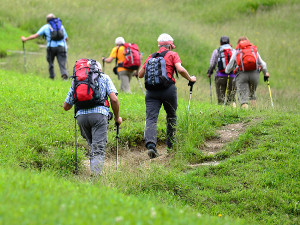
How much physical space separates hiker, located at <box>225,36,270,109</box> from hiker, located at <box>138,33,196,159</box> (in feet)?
9.81

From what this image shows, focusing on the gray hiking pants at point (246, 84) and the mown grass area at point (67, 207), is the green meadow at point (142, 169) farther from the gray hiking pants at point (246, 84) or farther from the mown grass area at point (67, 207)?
the gray hiking pants at point (246, 84)

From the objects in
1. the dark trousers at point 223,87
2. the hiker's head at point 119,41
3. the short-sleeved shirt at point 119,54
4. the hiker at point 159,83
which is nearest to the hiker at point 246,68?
the dark trousers at point 223,87

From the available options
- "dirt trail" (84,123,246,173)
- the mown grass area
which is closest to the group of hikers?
"dirt trail" (84,123,246,173)

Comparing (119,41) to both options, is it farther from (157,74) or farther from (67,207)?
(67,207)

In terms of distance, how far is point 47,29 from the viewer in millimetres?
16078

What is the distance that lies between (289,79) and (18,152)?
15.9 meters

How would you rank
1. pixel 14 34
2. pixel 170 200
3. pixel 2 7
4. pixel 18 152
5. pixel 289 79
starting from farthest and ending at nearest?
pixel 2 7 < pixel 14 34 < pixel 289 79 < pixel 18 152 < pixel 170 200

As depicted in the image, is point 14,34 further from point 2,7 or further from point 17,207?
point 17,207

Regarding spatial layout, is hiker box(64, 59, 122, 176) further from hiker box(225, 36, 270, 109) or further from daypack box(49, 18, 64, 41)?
daypack box(49, 18, 64, 41)

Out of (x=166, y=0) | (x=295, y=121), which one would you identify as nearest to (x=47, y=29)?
(x=295, y=121)

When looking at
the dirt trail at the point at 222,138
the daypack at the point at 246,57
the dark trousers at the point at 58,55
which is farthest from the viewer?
the dark trousers at the point at 58,55

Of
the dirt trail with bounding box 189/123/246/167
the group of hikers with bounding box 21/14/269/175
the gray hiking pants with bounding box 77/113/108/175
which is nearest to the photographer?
the group of hikers with bounding box 21/14/269/175

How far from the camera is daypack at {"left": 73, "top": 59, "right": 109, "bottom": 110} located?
731 cm

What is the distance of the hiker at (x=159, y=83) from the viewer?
8874 mm
